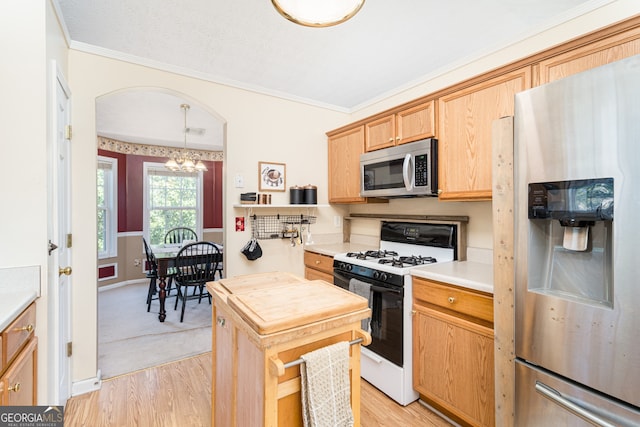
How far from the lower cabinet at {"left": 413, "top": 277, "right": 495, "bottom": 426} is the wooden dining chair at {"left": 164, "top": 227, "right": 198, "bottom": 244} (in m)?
4.63

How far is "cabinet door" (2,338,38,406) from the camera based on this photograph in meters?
1.03

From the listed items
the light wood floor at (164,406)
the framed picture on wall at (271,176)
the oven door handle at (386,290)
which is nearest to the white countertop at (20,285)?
the light wood floor at (164,406)

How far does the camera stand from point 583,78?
42.1 inches

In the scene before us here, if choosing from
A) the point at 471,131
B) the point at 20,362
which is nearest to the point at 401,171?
the point at 471,131

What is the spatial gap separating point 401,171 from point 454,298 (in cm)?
107

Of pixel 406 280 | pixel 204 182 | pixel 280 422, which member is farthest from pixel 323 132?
pixel 204 182

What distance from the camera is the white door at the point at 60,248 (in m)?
1.53

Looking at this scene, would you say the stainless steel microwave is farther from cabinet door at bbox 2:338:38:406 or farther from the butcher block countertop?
cabinet door at bbox 2:338:38:406

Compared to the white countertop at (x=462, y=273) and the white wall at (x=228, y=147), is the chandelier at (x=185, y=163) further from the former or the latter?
the white countertop at (x=462, y=273)

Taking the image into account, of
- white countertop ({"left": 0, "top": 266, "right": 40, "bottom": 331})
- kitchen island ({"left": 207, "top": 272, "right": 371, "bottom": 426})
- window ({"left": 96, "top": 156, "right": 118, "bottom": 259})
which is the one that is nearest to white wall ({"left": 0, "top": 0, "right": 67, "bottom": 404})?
white countertop ({"left": 0, "top": 266, "right": 40, "bottom": 331})

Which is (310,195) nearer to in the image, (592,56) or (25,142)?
(25,142)

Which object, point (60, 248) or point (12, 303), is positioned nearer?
point (12, 303)

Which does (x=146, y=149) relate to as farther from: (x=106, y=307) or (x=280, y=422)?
(x=280, y=422)

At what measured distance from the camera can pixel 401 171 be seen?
2.37 metres
